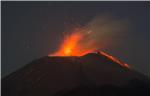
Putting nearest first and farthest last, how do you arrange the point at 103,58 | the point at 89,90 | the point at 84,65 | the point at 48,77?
the point at 89,90
the point at 48,77
the point at 84,65
the point at 103,58

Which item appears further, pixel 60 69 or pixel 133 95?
pixel 60 69

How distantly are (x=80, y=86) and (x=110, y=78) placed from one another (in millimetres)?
1203

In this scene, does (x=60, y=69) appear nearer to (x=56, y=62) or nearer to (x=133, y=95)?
(x=56, y=62)

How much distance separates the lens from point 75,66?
1007 cm

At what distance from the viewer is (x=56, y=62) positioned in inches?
411

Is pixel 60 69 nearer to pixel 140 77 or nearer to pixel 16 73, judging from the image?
pixel 16 73

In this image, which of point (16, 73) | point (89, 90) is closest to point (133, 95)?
point (89, 90)

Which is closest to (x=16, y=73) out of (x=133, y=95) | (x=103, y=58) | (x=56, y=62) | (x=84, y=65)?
(x=56, y=62)

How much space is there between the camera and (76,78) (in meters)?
9.36

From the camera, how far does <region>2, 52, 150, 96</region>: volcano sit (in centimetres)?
890

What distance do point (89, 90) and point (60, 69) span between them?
5.25 ft

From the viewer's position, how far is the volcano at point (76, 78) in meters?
8.90

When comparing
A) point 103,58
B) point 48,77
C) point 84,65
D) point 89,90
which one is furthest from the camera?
point 103,58

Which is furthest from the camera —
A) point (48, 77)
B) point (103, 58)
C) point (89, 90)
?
point (103, 58)
